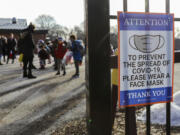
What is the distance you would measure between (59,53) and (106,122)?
7377 mm

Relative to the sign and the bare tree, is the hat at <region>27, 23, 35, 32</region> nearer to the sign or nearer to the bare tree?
the sign

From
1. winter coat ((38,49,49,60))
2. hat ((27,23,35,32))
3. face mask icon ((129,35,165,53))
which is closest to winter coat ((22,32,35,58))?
hat ((27,23,35,32))

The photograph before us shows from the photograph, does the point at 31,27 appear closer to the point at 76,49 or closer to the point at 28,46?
the point at 28,46

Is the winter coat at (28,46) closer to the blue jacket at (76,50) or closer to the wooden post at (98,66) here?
the blue jacket at (76,50)

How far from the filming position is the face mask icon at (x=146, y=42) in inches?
74.6

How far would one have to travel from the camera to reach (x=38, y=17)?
69.9 m

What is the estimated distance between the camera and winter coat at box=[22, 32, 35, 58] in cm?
816

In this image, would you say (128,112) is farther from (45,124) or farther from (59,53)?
(59,53)

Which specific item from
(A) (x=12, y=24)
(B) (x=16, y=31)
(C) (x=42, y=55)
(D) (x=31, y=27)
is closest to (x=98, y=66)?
(D) (x=31, y=27)

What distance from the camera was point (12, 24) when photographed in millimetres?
40000

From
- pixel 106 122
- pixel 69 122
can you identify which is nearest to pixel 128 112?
pixel 106 122

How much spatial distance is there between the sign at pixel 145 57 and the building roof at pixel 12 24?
36450 millimetres

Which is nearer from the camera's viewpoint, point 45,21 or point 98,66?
point 98,66

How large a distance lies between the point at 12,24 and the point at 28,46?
34133 millimetres
